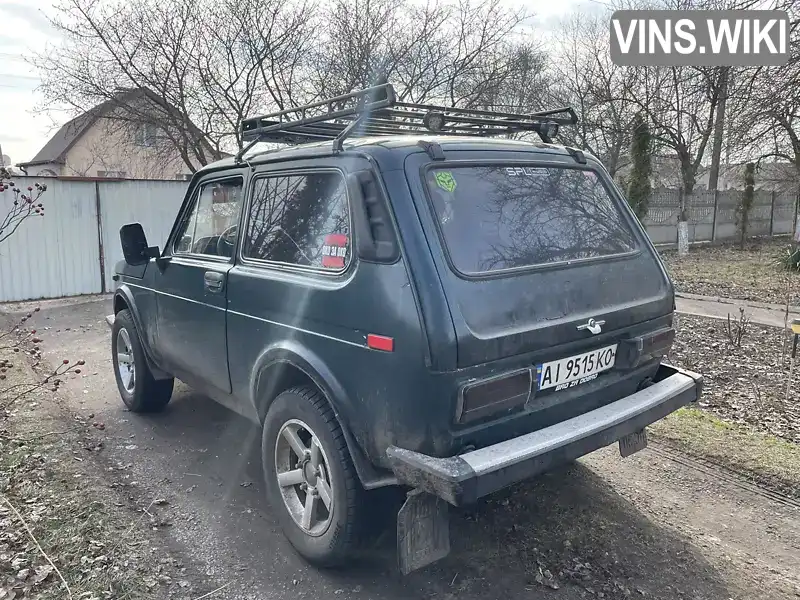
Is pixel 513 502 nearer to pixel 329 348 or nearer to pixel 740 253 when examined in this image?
pixel 329 348

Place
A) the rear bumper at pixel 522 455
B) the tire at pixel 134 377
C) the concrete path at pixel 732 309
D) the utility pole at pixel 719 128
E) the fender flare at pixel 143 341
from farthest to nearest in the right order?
the utility pole at pixel 719 128 → the concrete path at pixel 732 309 → the tire at pixel 134 377 → the fender flare at pixel 143 341 → the rear bumper at pixel 522 455

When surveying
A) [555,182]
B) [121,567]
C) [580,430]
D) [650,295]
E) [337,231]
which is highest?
[555,182]

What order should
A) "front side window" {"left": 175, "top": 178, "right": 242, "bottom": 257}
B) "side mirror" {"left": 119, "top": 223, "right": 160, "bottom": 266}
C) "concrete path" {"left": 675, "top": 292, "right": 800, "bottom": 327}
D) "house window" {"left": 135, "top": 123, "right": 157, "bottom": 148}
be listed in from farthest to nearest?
1. "house window" {"left": 135, "top": 123, "right": 157, "bottom": 148}
2. "concrete path" {"left": 675, "top": 292, "right": 800, "bottom": 327}
3. "side mirror" {"left": 119, "top": 223, "right": 160, "bottom": 266}
4. "front side window" {"left": 175, "top": 178, "right": 242, "bottom": 257}

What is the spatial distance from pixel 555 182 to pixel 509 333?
1.07 metres

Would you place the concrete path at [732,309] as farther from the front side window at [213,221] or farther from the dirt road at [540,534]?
the front side window at [213,221]

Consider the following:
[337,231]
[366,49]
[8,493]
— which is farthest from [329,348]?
[366,49]

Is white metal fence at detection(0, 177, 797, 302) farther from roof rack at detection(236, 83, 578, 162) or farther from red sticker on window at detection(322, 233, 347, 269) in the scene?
red sticker on window at detection(322, 233, 347, 269)

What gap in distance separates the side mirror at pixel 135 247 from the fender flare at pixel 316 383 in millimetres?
1804

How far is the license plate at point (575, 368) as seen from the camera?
2.63 m

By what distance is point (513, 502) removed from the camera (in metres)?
3.44

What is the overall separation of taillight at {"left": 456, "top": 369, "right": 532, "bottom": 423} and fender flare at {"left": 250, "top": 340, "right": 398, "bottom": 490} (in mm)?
452

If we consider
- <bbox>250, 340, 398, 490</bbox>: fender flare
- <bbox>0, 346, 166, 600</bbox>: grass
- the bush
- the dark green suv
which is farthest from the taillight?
the bush

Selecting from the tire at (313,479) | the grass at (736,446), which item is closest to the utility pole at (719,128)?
the grass at (736,446)

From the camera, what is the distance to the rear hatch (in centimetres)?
245
